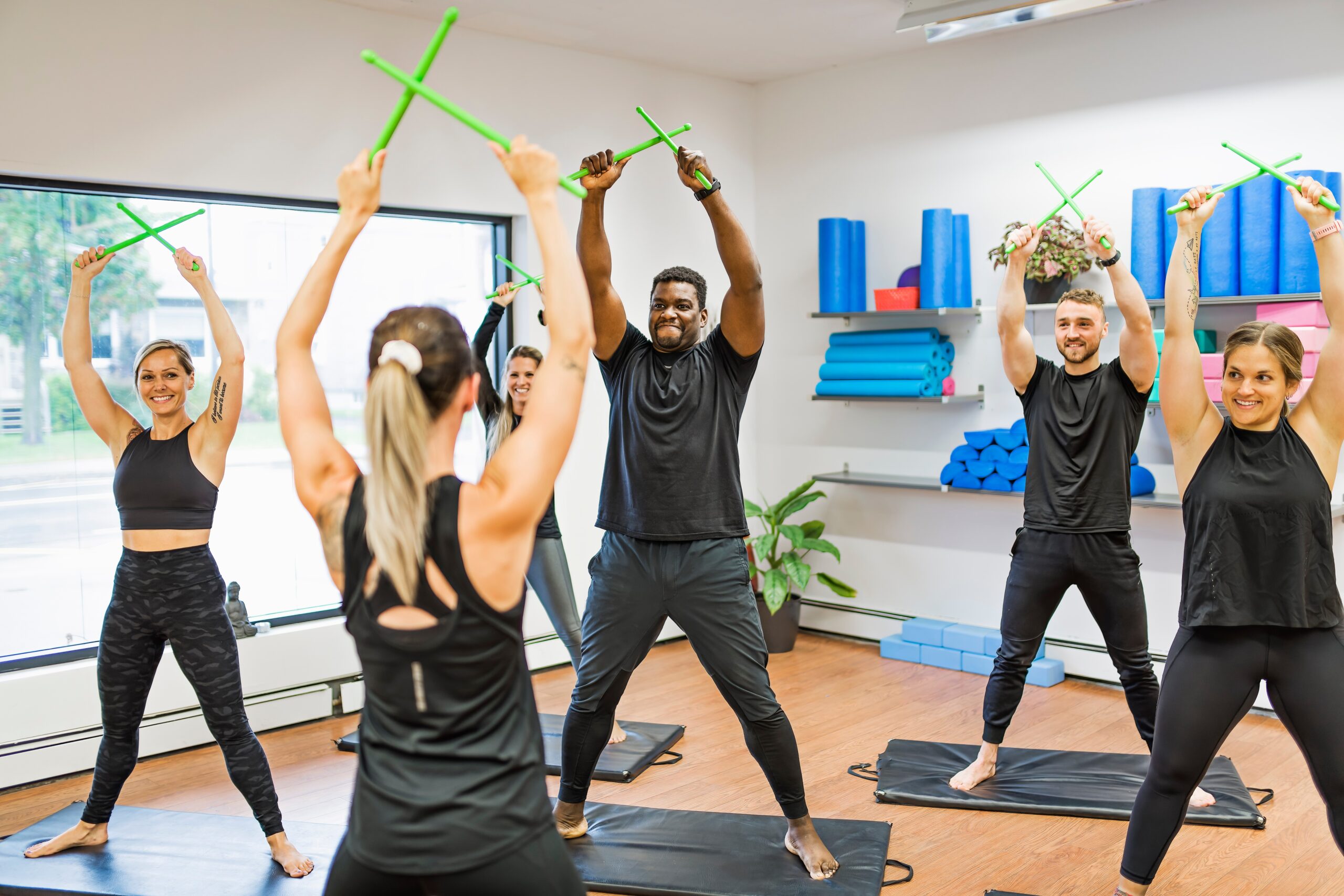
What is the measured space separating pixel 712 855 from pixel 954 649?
2.44 m

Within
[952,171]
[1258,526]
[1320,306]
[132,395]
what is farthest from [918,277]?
[132,395]

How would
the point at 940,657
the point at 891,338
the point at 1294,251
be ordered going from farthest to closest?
1. the point at 891,338
2. the point at 940,657
3. the point at 1294,251

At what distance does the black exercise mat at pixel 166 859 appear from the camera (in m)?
2.85

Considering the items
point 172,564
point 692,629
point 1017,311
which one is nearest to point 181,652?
point 172,564

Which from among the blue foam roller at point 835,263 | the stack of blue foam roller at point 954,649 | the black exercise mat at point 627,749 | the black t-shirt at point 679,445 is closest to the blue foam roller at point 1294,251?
the stack of blue foam roller at point 954,649

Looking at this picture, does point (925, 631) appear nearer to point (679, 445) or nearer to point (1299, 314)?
point (1299, 314)

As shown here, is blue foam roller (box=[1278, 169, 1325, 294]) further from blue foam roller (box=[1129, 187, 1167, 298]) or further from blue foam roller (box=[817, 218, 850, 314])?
blue foam roller (box=[817, 218, 850, 314])

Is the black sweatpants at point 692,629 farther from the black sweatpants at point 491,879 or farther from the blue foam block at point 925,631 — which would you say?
the blue foam block at point 925,631

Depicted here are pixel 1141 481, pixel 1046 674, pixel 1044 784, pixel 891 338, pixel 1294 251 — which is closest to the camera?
pixel 1044 784

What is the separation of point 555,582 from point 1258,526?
241cm

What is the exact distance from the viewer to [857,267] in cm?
548

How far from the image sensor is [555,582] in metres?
4.00

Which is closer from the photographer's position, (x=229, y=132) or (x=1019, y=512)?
(x=229, y=132)

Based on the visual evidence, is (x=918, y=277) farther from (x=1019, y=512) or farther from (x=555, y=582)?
(x=555, y=582)
